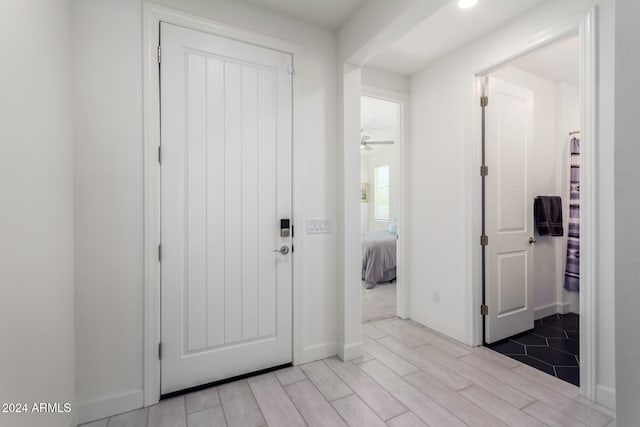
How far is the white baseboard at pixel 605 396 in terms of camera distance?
172 cm

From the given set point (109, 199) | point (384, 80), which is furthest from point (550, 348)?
point (109, 199)

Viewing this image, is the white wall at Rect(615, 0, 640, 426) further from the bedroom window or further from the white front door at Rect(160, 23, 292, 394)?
the bedroom window

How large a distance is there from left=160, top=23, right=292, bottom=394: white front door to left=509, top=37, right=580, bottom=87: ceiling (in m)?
2.29

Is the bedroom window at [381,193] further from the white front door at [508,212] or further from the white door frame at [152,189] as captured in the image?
the white door frame at [152,189]

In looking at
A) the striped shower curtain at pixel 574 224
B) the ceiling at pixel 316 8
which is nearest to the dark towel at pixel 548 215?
the striped shower curtain at pixel 574 224

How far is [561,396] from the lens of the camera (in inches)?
72.9

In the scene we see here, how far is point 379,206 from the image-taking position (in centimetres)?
777

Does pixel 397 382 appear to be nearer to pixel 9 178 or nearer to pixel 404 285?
pixel 404 285

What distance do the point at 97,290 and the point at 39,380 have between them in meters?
0.56

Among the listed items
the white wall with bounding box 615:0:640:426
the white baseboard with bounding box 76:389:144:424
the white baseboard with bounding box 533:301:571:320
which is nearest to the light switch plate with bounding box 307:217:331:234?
the white baseboard with bounding box 76:389:144:424

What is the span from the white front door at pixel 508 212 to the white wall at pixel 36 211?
300 centimetres

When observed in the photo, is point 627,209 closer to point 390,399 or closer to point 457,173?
point 390,399

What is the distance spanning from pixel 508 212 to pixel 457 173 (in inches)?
23.8

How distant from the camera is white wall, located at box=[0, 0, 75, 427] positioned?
1.01m
